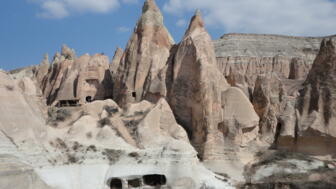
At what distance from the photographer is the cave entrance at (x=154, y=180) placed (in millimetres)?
21595

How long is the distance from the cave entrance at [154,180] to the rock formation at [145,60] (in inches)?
344

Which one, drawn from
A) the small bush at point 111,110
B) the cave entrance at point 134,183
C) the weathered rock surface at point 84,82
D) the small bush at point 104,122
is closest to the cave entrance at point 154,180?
the cave entrance at point 134,183

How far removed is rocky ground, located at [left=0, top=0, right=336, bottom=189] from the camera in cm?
1983

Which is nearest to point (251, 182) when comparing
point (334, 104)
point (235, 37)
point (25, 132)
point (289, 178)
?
point (289, 178)

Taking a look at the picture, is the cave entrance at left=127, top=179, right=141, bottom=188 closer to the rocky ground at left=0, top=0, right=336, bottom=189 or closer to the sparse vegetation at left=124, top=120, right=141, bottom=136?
the rocky ground at left=0, top=0, right=336, bottom=189

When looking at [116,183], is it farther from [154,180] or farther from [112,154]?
[154,180]

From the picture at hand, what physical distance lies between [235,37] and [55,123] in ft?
268

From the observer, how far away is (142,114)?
86.1 ft

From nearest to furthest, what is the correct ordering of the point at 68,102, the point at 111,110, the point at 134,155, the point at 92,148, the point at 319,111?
the point at 92,148 < the point at 134,155 < the point at 111,110 < the point at 319,111 < the point at 68,102

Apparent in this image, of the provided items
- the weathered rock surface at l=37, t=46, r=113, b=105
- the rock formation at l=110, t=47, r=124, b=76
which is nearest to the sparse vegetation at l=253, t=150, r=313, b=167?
the weathered rock surface at l=37, t=46, r=113, b=105

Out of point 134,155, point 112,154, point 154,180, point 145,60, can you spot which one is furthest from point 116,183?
point 145,60

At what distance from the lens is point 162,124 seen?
25688mm

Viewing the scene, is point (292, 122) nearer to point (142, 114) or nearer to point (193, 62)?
point (193, 62)

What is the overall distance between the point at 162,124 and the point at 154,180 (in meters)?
4.39
